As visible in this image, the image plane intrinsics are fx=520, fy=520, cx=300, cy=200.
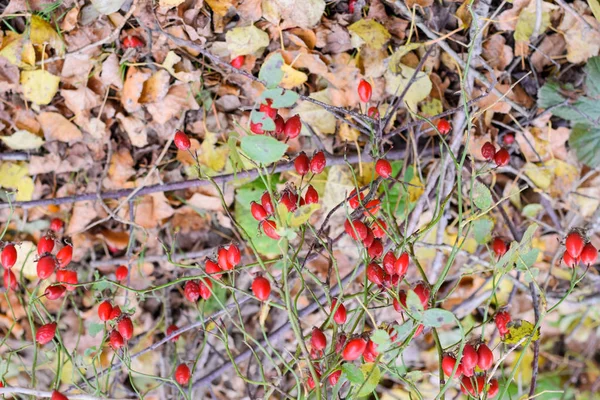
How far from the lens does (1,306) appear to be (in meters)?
1.09

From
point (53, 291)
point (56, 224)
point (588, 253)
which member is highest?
point (588, 253)

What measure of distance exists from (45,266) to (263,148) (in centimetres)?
39

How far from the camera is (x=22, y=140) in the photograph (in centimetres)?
96

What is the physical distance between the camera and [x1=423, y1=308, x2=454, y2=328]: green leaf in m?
0.57

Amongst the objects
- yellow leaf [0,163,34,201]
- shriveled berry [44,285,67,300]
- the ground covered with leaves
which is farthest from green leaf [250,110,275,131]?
yellow leaf [0,163,34,201]

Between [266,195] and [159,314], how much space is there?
1.97 ft

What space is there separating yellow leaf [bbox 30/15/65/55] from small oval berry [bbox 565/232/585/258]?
0.85 m

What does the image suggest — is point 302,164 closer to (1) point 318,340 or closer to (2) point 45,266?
(1) point 318,340

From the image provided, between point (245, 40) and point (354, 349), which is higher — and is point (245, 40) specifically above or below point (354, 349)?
above

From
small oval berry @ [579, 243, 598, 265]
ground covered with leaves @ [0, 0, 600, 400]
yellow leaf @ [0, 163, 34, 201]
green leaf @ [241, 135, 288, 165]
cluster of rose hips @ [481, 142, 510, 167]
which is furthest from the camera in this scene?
yellow leaf @ [0, 163, 34, 201]

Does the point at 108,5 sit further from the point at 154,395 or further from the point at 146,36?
the point at 154,395

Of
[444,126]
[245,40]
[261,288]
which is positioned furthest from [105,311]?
[444,126]

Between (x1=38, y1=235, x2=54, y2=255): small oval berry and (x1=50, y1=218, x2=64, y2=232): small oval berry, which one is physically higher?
(x1=38, y1=235, x2=54, y2=255): small oval berry

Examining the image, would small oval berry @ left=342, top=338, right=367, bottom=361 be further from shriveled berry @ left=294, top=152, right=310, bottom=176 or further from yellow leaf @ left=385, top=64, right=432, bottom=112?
yellow leaf @ left=385, top=64, right=432, bottom=112
